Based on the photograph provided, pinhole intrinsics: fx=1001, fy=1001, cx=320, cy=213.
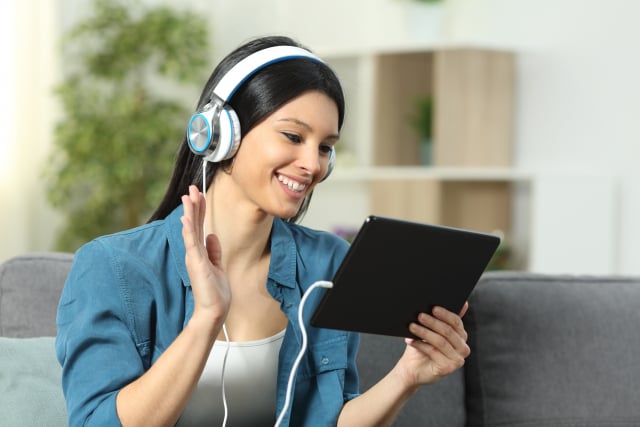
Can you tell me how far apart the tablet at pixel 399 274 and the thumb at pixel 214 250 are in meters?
0.15

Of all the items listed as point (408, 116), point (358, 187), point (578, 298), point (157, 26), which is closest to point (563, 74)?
point (408, 116)

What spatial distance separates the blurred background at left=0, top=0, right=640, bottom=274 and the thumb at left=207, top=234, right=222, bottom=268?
2748 millimetres

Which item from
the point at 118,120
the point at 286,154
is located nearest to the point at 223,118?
the point at 286,154

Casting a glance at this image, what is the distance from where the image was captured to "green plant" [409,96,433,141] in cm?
430

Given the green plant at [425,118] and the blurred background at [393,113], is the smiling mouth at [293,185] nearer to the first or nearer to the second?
the blurred background at [393,113]

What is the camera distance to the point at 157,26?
4723 mm

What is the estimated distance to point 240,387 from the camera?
1.55 meters

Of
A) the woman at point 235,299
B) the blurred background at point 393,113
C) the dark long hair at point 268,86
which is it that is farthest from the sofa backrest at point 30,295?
the blurred background at point 393,113

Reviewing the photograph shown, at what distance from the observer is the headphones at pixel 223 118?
1.46 metres

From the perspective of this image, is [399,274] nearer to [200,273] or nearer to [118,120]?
[200,273]

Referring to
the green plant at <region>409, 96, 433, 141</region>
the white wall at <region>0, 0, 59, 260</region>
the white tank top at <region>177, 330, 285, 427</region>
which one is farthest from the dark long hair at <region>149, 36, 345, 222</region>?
the white wall at <region>0, 0, 59, 260</region>

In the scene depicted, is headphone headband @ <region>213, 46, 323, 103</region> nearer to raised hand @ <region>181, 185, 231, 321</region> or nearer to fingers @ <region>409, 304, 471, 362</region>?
raised hand @ <region>181, 185, 231, 321</region>

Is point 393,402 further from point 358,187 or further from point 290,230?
point 358,187

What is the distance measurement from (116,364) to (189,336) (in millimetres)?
148
